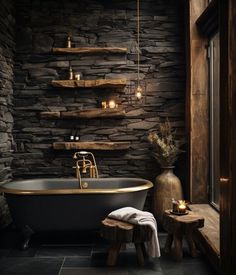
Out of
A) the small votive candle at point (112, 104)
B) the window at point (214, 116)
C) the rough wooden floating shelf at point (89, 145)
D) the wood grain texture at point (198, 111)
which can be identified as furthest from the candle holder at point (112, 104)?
the window at point (214, 116)

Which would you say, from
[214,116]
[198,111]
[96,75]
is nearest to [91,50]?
[96,75]

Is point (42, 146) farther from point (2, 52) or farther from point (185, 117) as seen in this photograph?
point (185, 117)

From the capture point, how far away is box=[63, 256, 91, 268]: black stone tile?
9.46 ft

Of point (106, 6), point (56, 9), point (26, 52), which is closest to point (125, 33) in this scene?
point (106, 6)

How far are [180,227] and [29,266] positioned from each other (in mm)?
1361

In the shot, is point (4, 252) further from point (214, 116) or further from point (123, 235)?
point (214, 116)

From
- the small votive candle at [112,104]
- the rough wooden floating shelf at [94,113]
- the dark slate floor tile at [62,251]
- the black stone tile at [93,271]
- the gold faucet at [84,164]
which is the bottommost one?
the dark slate floor tile at [62,251]

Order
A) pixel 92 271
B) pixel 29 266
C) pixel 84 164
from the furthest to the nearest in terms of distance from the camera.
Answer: pixel 84 164
pixel 29 266
pixel 92 271

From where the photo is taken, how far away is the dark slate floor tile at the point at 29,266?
107 inches

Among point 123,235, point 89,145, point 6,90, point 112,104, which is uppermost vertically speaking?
point 6,90

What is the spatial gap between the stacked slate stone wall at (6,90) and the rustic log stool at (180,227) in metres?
2.08

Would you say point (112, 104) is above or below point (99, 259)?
above

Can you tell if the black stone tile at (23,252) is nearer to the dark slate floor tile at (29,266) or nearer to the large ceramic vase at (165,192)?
the dark slate floor tile at (29,266)

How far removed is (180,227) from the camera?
2885 mm
